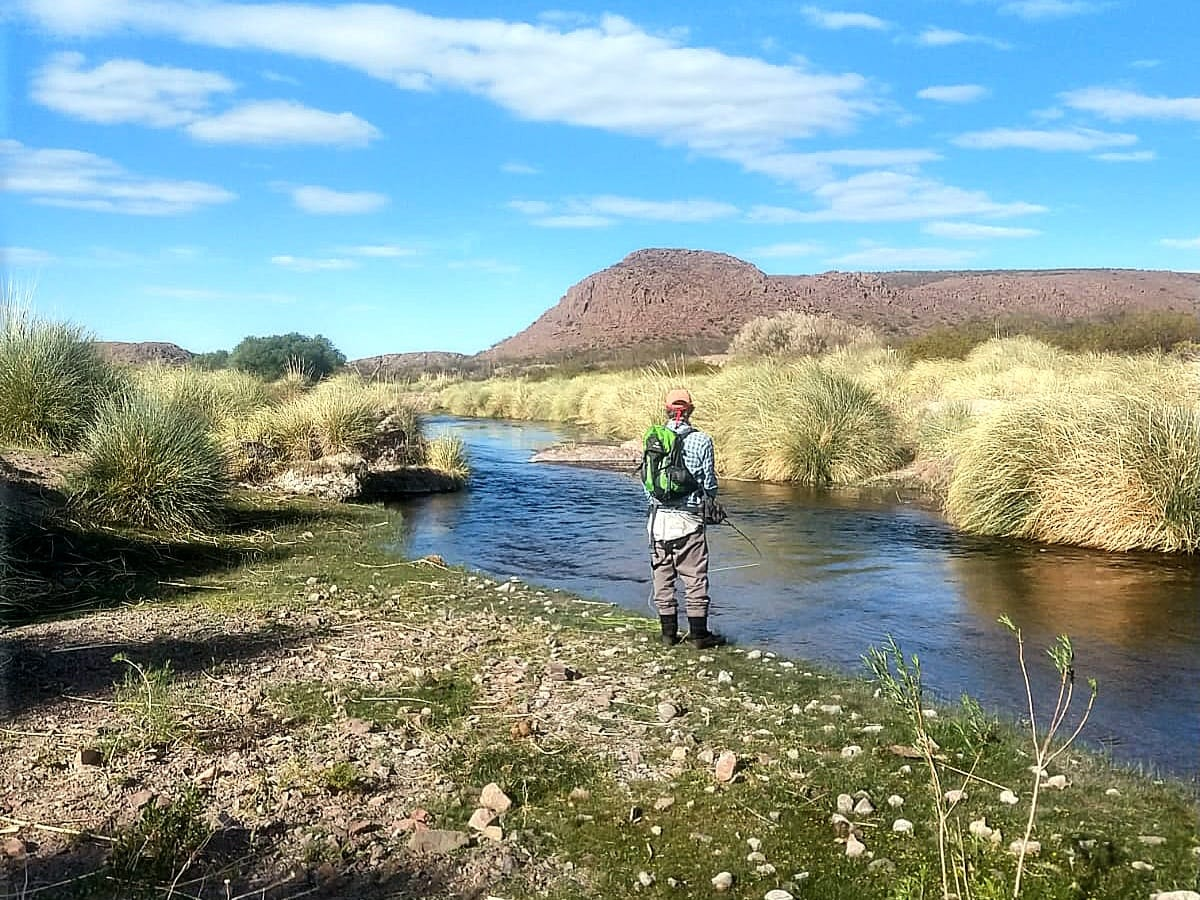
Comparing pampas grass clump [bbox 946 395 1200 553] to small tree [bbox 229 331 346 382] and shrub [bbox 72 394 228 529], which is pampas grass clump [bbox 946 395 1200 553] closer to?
shrub [bbox 72 394 228 529]

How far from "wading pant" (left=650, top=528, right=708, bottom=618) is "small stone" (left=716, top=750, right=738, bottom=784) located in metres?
2.62

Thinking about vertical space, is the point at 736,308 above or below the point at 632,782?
above

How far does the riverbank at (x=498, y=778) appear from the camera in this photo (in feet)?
12.4

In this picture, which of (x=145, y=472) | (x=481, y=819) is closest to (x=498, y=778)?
(x=481, y=819)

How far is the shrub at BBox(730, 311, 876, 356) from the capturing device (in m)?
36.4

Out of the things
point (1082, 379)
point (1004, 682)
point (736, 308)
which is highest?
point (736, 308)

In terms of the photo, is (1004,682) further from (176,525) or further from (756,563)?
A: (176,525)

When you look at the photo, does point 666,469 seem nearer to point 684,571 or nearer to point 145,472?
point 684,571

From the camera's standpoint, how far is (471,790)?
14.9 ft

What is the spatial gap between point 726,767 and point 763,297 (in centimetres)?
8508

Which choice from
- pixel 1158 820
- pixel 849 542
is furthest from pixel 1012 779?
pixel 849 542

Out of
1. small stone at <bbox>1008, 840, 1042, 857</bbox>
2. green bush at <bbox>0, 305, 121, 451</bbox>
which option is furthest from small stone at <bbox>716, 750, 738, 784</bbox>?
green bush at <bbox>0, 305, 121, 451</bbox>

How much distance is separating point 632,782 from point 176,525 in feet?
26.6

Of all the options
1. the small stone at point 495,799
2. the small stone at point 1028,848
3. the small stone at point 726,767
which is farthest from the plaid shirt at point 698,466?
the small stone at point 1028,848
